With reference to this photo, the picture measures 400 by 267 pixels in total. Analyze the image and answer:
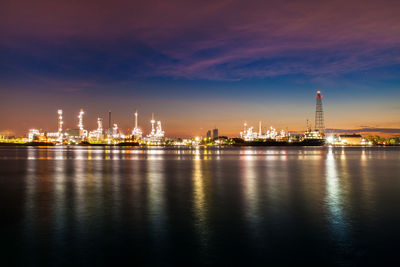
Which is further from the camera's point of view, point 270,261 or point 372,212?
point 372,212

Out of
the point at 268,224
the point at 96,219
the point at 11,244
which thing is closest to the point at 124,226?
the point at 96,219

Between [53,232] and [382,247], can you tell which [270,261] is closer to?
[382,247]

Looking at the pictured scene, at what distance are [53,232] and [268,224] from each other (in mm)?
6084

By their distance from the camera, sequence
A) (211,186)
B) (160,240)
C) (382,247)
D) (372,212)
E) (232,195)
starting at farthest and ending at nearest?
(211,186), (232,195), (372,212), (160,240), (382,247)

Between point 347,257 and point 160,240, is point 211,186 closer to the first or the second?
point 160,240

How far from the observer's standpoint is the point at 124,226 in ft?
30.9

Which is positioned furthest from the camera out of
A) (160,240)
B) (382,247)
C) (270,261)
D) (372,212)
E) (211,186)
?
(211,186)

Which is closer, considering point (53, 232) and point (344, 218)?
point (53, 232)

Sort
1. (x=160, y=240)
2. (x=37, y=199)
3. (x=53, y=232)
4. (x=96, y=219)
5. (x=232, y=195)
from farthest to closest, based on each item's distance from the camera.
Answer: (x=232, y=195), (x=37, y=199), (x=96, y=219), (x=53, y=232), (x=160, y=240)

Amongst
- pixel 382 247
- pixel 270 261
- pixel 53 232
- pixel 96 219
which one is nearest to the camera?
pixel 270 261

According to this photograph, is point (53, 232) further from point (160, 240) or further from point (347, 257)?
point (347, 257)

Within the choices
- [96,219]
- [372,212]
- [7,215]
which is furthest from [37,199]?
[372,212]

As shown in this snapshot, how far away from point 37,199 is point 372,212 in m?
13.6

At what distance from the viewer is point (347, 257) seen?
6.75 meters
